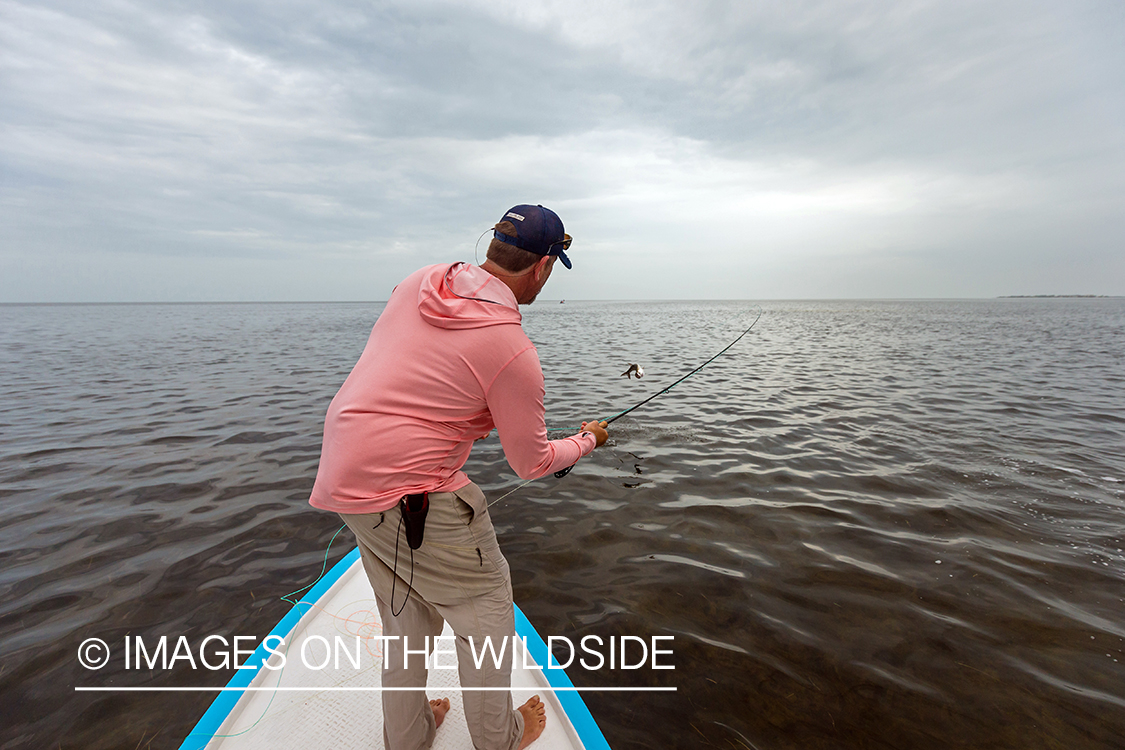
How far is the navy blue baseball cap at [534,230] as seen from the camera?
6.44 ft

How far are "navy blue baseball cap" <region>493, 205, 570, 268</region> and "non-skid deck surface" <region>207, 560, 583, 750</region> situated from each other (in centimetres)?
266

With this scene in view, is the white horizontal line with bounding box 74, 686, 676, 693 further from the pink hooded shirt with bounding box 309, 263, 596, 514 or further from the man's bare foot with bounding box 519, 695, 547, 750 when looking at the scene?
the pink hooded shirt with bounding box 309, 263, 596, 514

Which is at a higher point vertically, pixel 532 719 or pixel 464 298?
pixel 464 298

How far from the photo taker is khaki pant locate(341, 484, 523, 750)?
6.10 ft

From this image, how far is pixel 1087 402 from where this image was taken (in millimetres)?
10555

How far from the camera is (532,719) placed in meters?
2.65

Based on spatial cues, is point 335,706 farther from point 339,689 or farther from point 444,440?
point 444,440

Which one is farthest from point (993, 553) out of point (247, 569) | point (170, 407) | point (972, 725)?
point (170, 407)

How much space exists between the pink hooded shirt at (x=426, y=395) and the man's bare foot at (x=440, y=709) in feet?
5.70

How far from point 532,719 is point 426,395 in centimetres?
Answer: 216

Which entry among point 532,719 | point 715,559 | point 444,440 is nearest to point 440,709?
point 532,719

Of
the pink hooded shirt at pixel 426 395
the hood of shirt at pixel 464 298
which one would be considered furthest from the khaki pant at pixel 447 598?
the hood of shirt at pixel 464 298

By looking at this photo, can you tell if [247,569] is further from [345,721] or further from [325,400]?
[325,400]

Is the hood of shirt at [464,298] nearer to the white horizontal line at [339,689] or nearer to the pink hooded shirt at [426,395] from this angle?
the pink hooded shirt at [426,395]
